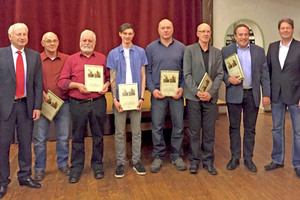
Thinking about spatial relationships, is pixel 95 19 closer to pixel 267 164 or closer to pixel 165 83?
pixel 165 83

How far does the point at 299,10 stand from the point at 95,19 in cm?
421

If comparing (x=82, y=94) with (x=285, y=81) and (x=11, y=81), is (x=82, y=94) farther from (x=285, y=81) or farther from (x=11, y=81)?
(x=285, y=81)

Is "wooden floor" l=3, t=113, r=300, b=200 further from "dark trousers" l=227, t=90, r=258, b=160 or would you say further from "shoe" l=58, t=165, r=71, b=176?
"dark trousers" l=227, t=90, r=258, b=160

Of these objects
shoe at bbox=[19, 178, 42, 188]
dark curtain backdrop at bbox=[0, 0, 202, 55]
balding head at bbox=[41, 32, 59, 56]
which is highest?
dark curtain backdrop at bbox=[0, 0, 202, 55]

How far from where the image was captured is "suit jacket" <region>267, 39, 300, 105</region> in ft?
9.25

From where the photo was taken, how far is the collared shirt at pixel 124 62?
283 centimetres

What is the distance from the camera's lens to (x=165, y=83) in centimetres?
295

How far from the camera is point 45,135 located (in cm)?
297

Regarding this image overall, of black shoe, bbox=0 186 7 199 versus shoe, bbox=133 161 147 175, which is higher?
shoe, bbox=133 161 147 175

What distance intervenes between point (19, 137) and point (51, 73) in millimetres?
679

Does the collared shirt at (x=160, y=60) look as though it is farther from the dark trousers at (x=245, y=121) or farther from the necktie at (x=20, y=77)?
the necktie at (x=20, y=77)

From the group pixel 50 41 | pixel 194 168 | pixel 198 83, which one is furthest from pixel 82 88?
pixel 194 168

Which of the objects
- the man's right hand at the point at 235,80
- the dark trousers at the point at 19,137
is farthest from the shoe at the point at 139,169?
the man's right hand at the point at 235,80

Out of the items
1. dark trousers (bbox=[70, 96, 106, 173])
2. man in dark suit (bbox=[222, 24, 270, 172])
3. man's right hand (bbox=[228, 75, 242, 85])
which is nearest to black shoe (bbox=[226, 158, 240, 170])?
man in dark suit (bbox=[222, 24, 270, 172])
